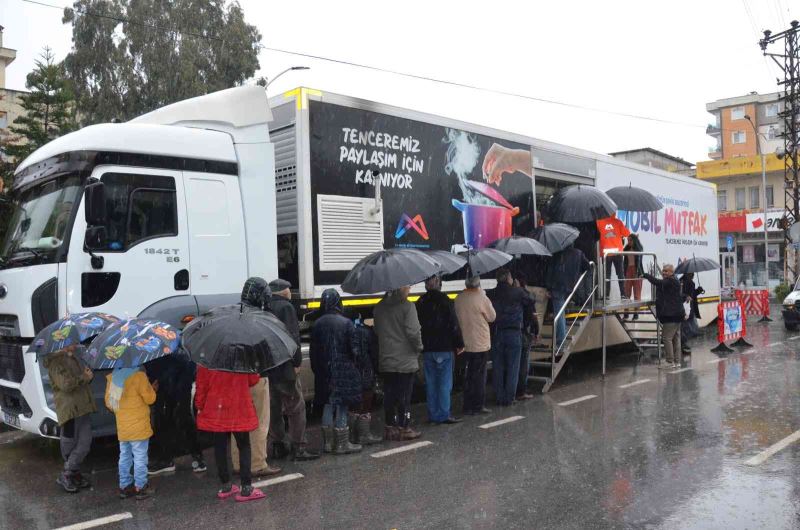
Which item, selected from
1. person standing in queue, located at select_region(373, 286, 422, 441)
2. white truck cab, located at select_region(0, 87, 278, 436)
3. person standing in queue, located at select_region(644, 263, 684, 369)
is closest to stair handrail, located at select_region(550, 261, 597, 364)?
person standing in queue, located at select_region(644, 263, 684, 369)

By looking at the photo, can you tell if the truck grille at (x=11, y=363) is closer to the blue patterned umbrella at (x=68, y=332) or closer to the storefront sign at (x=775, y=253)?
the blue patterned umbrella at (x=68, y=332)

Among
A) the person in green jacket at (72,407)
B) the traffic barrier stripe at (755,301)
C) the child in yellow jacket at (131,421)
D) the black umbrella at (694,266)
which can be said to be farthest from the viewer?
the traffic barrier stripe at (755,301)

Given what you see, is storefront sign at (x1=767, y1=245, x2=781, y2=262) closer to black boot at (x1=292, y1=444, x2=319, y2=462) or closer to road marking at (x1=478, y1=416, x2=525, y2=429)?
road marking at (x1=478, y1=416, x2=525, y2=429)

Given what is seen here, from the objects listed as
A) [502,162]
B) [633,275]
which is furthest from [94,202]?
[633,275]

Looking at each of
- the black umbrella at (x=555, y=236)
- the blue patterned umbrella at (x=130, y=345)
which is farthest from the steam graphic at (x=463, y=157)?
the blue patterned umbrella at (x=130, y=345)

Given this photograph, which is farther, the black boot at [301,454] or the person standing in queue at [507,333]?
the person standing in queue at [507,333]

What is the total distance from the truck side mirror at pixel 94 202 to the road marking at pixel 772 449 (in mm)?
6127

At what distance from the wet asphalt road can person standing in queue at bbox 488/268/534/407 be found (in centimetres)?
38

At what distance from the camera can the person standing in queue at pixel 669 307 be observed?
11.7 metres

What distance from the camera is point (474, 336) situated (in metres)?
8.21

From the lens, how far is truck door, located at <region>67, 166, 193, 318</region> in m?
6.06

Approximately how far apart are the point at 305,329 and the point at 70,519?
3330 mm

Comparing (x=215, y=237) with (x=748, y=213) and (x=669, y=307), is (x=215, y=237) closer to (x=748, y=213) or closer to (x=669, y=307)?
(x=669, y=307)

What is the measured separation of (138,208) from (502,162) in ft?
18.3
